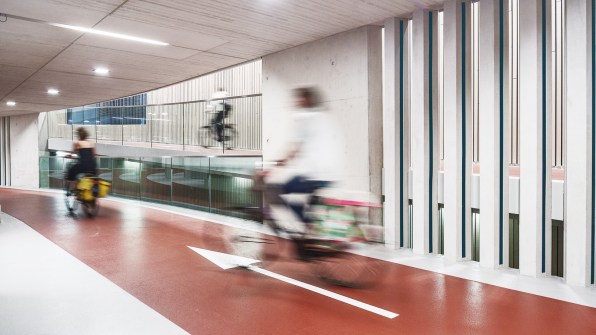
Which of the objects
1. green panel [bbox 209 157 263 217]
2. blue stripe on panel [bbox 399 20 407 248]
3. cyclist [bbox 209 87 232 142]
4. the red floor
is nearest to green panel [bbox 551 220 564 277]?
blue stripe on panel [bbox 399 20 407 248]

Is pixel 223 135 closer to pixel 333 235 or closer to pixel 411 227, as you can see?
pixel 411 227

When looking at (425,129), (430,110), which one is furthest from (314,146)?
(430,110)

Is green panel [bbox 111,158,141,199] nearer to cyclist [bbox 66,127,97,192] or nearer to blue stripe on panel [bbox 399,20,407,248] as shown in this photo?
cyclist [bbox 66,127,97,192]

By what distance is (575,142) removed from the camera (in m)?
4.40

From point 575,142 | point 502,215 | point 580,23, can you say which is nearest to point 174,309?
point 502,215

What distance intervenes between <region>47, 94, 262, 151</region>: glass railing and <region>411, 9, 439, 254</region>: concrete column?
303 inches

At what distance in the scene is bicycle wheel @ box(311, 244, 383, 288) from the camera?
14.7ft

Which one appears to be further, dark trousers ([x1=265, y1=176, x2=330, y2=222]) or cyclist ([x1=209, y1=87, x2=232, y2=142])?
cyclist ([x1=209, y1=87, x2=232, y2=142])

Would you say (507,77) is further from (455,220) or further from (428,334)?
(428,334)

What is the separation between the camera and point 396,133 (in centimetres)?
605

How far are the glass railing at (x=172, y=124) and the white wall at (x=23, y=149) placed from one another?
267cm

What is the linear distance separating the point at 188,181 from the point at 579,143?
8.44 meters

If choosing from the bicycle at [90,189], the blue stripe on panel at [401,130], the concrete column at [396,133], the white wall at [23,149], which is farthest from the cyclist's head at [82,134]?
the white wall at [23,149]

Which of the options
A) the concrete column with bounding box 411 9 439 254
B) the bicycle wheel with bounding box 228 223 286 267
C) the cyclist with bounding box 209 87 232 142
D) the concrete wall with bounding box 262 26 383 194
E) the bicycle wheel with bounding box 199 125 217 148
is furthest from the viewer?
the bicycle wheel with bounding box 199 125 217 148
